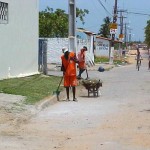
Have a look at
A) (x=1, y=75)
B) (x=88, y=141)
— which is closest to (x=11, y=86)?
(x=1, y=75)

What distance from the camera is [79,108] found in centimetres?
1428

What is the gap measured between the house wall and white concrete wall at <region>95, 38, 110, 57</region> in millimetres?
51661

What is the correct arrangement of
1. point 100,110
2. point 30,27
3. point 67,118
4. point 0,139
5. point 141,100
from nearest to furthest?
point 0,139
point 67,118
point 100,110
point 141,100
point 30,27

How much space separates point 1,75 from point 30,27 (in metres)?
4.31

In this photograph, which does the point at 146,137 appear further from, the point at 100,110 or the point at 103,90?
the point at 103,90

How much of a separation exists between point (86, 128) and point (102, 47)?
6601 centimetres

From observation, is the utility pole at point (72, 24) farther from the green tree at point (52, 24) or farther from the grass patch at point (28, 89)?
the green tree at point (52, 24)

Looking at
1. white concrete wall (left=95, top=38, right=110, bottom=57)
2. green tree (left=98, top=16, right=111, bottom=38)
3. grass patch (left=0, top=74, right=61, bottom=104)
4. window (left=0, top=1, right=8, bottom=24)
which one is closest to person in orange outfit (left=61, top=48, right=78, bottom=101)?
grass patch (left=0, top=74, right=61, bottom=104)

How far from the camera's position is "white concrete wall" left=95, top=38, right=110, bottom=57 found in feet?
249

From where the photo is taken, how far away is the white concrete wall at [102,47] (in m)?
75.9

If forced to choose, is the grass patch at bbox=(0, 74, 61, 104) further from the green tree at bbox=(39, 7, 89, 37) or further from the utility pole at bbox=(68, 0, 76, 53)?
the green tree at bbox=(39, 7, 89, 37)

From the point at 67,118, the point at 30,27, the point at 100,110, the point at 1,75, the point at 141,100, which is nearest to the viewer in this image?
the point at 67,118

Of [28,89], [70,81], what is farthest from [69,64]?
[28,89]

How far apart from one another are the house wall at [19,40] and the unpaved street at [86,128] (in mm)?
5209
